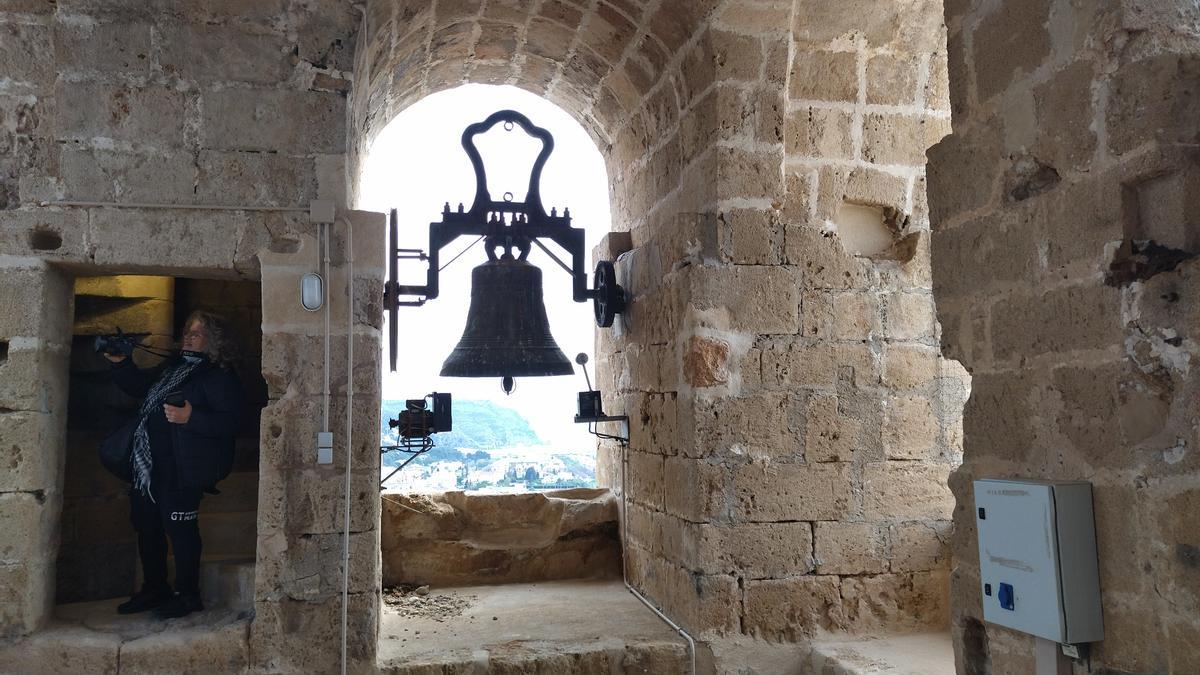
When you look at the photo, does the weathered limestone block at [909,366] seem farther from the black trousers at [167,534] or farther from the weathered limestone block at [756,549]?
the black trousers at [167,534]

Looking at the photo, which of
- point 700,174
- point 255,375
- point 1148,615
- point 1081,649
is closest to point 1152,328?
point 1148,615

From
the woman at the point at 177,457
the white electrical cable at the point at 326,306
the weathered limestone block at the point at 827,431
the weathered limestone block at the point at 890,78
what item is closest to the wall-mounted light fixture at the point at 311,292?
the white electrical cable at the point at 326,306

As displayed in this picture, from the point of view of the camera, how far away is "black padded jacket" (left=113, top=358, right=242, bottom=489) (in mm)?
3260

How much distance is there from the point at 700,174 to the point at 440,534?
2209 millimetres

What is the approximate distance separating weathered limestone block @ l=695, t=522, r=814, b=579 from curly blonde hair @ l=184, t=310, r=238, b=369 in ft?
6.66

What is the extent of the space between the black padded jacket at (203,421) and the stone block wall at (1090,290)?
2590mm

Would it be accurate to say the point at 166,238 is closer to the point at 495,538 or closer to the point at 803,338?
the point at 495,538

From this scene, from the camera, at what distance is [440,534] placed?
4414 millimetres

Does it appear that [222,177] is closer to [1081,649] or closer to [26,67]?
[26,67]

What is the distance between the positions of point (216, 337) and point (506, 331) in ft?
3.80

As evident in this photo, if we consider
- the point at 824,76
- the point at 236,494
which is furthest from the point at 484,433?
the point at 824,76

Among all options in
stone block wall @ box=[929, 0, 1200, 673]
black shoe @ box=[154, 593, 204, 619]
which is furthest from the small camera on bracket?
stone block wall @ box=[929, 0, 1200, 673]

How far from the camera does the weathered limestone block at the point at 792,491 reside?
136 inches

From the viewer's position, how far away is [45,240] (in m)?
3.07
